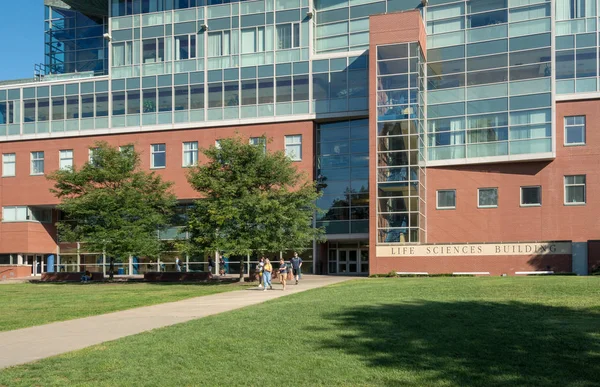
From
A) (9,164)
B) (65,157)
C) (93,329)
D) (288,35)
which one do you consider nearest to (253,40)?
(288,35)

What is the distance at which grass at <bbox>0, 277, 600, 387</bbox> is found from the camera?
9781mm

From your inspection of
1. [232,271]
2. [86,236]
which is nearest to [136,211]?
[86,236]

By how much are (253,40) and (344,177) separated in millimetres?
12168

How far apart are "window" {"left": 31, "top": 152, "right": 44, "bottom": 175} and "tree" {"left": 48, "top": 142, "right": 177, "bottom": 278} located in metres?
12.4

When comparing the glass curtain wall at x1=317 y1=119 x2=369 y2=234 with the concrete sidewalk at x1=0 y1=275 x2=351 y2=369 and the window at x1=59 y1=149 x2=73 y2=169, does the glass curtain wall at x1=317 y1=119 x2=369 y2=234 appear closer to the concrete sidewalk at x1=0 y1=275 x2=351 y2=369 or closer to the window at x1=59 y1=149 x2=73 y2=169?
the window at x1=59 y1=149 x2=73 y2=169

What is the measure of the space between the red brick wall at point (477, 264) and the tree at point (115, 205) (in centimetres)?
1386

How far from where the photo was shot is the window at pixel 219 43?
5034 cm

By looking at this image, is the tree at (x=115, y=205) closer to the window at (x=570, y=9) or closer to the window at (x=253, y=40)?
the window at (x=253, y=40)

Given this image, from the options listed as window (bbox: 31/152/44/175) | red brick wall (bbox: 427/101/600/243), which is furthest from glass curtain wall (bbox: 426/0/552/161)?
window (bbox: 31/152/44/175)

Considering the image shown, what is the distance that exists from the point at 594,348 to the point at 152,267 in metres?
46.8

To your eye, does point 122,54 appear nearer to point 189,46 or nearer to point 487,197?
point 189,46

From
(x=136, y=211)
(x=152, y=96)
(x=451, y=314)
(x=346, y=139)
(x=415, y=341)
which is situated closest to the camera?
(x=415, y=341)

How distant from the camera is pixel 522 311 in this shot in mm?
15875

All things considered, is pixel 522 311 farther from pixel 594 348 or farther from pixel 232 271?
pixel 232 271
